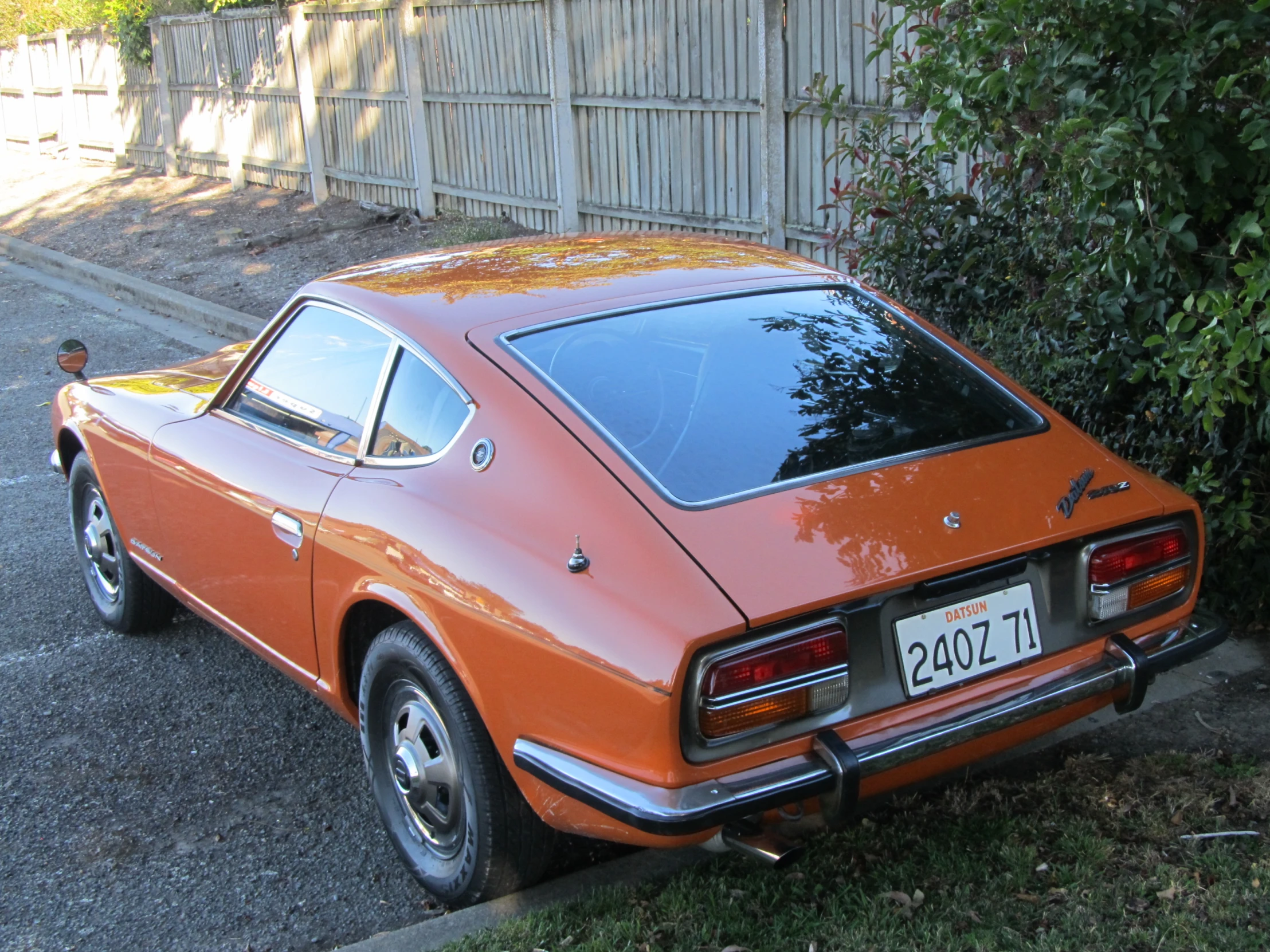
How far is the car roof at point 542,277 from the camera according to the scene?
11.2ft

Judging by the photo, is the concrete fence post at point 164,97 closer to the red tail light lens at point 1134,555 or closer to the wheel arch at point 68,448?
the wheel arch at point 68,448

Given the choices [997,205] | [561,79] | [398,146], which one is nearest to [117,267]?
[398,146]

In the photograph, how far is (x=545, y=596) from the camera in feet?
8.87

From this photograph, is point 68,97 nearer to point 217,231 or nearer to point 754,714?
point 217,231

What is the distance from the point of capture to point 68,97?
2166cm

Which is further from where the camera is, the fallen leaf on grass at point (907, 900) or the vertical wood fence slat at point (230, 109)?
the vertical wood fence slat at point (230, 109)

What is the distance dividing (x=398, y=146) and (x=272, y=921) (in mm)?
11207

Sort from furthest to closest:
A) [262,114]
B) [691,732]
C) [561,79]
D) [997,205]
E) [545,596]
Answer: [262,114], [561,79], [997,205], [545,596], [691,732]

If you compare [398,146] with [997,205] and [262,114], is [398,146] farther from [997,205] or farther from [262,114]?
[997,205]

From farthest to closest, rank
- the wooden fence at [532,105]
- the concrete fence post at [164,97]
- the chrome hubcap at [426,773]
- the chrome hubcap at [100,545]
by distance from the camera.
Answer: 1. the concrete fence post at [164,97]
2. the wooden fence at [532,105]
3. the chrome hubcap at [100,545]
4. the chrome hubcap at [426,773]

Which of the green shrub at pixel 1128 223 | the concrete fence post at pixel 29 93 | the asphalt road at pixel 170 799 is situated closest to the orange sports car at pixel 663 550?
the asphalt road at pixel 170 799

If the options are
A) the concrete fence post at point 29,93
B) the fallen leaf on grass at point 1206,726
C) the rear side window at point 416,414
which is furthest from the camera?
the concrete fence post at point 29,93

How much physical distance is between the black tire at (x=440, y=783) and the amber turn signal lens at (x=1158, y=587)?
4.95ft

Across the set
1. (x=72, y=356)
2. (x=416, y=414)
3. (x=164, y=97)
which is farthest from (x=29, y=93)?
(x=416, y=414)
